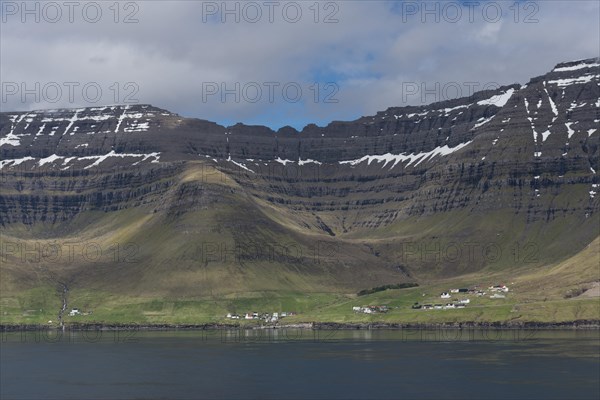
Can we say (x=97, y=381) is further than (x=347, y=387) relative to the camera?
Yes

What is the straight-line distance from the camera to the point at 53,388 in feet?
598

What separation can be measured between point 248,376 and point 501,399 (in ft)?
176

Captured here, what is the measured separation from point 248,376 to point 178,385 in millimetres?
15408

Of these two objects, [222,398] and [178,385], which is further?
[178,385]

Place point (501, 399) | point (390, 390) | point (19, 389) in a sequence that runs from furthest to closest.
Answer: point (19, 389) < point (390, 390) < point (501, 399)

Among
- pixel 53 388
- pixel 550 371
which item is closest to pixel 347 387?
pixel 550 371

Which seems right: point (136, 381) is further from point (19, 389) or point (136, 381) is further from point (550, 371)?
point (550, 371)

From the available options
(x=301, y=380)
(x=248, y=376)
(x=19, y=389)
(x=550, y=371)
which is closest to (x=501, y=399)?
(x=550, y=371)

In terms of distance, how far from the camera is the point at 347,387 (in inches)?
6909

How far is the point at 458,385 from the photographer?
17350cm

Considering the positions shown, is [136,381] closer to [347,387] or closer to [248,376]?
[248,376]

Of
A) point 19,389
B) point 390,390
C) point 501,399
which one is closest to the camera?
point 501,399

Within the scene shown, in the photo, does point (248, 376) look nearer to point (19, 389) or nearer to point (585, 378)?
point (19, 389)

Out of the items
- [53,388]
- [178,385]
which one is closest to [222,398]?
[178,385]
